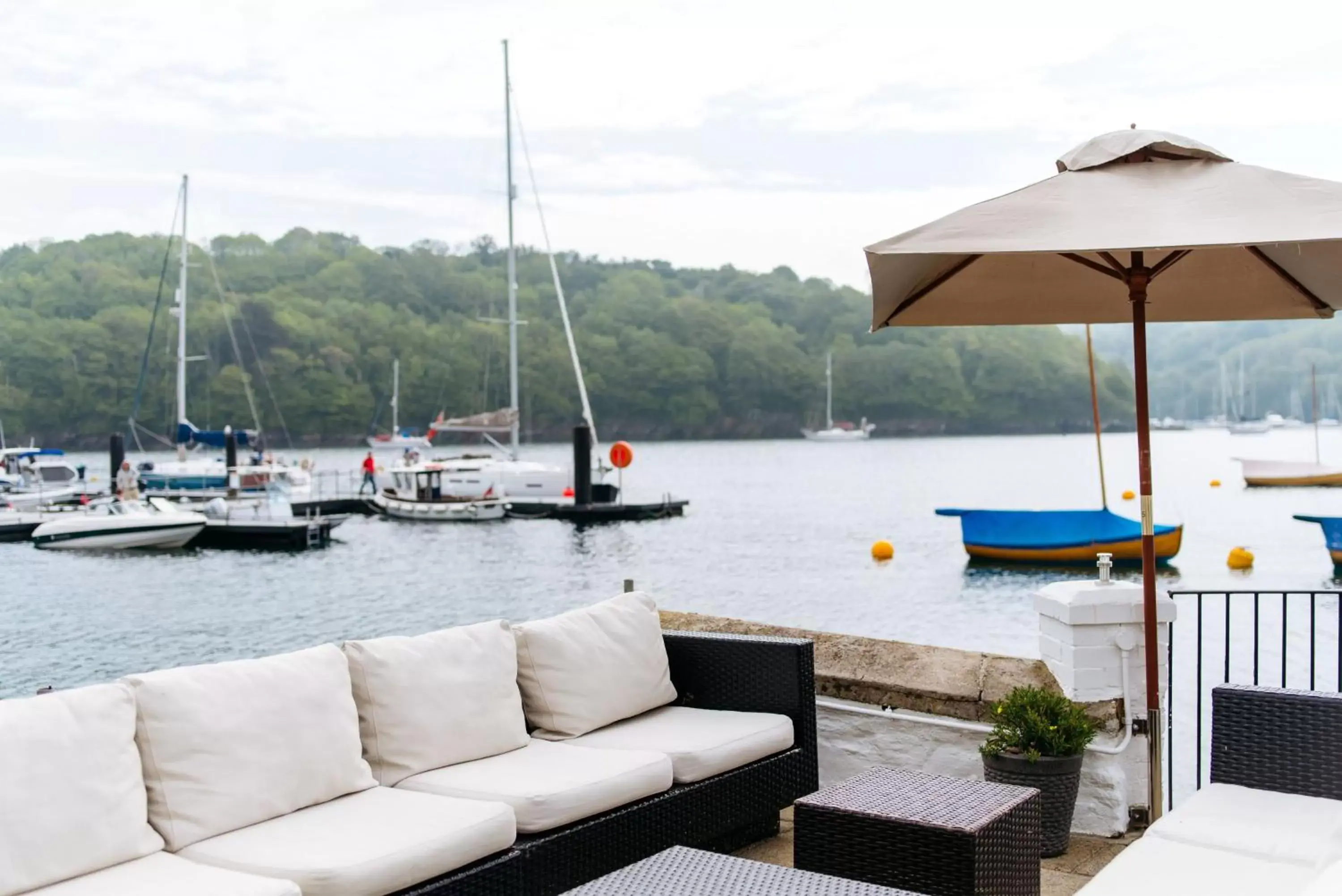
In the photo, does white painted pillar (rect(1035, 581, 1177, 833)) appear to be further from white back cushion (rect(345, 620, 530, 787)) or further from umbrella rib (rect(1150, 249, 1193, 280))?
white back cushion (rect(345, 620, 530, 787))

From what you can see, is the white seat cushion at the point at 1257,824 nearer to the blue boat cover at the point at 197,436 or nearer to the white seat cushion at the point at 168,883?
the white seat cushion at the point at 168,883

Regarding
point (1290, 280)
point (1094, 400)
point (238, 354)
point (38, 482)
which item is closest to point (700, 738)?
point (1290, 280)

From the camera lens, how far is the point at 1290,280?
12.5ft

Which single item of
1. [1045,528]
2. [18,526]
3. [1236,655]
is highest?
[1045,528]

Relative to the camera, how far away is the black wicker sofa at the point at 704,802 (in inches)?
108

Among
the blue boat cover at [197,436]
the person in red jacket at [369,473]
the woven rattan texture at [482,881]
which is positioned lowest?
the person in red jacket at [369,473]

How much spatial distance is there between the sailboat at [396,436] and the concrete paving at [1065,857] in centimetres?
5400

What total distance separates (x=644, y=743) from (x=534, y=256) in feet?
198

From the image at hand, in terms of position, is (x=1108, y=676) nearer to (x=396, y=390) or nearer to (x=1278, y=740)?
(x=1278, y=740)

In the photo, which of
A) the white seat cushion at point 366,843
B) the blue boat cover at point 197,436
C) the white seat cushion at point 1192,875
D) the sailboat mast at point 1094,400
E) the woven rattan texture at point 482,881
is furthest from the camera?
the blue boat cover at point 197,436

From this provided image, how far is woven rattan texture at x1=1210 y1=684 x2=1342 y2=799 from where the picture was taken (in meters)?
2.80

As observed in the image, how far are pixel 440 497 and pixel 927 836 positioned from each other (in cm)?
3179

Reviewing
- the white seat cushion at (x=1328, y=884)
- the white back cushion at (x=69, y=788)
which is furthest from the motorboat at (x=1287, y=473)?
the white back cushion at (x=69, y=788)

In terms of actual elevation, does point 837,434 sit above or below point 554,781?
below
